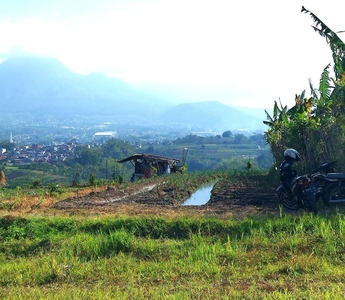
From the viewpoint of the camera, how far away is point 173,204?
13227 mm

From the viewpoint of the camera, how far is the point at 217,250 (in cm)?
624

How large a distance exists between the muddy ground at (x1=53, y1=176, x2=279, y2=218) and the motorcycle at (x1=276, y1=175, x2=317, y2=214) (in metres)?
0.38

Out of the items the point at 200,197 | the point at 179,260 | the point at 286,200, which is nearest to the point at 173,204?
the point at 200,197

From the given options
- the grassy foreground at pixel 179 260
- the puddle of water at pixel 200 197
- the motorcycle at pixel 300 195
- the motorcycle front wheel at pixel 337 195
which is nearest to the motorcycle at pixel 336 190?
the motorcycle front wheel at pixel 337 195

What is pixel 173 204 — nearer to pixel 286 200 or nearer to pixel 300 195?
pixel 286 200

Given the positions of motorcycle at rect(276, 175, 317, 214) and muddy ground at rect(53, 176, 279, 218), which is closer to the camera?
motorcycle at rect(276, 175, 317, 214)

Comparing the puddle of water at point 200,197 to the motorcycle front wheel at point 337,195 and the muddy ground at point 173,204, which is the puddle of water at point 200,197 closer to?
the muddy ground at point 173,204

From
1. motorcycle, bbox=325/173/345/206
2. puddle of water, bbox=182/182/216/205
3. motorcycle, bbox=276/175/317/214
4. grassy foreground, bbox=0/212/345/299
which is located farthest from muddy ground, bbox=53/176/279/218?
grassy foreground, bbox=0/212/345/299

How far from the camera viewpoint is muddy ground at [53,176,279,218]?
1010cm

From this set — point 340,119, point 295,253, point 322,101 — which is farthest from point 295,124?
point 295,253

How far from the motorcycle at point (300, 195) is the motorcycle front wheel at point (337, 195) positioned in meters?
0.57

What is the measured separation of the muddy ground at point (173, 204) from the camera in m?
10.1

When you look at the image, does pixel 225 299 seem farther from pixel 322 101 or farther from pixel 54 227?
pixel 322 101

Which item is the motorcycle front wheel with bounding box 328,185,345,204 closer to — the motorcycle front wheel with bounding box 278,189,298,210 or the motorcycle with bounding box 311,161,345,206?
the motorcycle with bounding box 311,161,345,206
